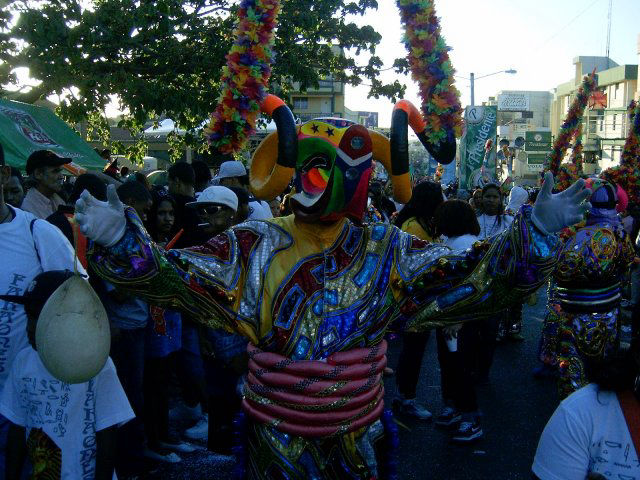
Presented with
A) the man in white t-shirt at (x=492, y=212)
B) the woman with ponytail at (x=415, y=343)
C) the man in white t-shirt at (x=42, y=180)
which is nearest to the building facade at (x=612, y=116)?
the man in white t-shirt at (x=492, y=212)

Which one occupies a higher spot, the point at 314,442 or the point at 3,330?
the point at 3,330

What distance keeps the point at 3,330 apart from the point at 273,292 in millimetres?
1383

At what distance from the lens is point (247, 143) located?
2.68 m

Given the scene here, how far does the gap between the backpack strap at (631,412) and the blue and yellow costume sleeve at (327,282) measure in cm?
44

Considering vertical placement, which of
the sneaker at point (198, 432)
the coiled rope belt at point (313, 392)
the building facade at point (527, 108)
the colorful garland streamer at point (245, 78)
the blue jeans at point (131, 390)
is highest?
the building facade at point (527, 108)

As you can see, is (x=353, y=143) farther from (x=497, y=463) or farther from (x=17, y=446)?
(x=497, y=463)

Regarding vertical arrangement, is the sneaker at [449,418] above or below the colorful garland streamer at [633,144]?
below

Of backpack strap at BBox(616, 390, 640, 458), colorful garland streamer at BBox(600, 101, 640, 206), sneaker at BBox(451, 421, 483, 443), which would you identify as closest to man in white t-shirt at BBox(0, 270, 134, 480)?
backpack strap at BBox(616, 390, 640, 458)

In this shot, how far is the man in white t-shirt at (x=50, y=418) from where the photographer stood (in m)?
2.68

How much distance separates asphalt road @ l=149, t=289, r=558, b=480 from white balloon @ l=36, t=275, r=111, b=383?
237cm

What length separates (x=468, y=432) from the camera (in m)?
4.77

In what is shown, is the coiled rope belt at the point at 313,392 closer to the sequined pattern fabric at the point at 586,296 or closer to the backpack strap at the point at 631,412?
the backpack strap at the point at 631,412

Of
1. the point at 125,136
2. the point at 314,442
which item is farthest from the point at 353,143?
the point at 125,136

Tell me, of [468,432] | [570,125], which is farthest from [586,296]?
[570,125]
